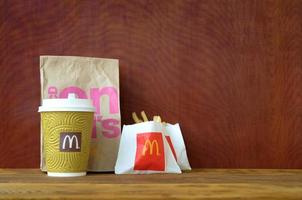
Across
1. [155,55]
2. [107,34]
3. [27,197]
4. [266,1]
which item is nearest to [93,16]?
[107,34]

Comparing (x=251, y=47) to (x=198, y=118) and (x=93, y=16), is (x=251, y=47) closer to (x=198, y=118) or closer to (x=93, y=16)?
(x=198, y=118)

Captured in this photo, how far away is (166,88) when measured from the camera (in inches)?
53.3

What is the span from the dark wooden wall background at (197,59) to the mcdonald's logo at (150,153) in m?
0.20

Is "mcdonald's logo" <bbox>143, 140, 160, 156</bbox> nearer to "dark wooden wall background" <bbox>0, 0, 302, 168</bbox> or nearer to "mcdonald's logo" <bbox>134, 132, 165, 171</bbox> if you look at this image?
"mcdonald's logo" <bbox>134, 132, 165, 171</bbox>

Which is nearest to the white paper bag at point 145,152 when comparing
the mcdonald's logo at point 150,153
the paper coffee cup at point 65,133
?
the mcdonald's logo at point 150,153

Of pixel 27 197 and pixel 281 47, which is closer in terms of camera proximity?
pixel 27 197

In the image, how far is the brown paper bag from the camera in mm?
1216

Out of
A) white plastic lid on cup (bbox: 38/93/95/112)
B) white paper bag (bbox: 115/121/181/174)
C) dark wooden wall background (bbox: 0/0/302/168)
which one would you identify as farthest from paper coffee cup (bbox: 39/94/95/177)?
dark wooden wall background (bbox: 0/0/302/168)

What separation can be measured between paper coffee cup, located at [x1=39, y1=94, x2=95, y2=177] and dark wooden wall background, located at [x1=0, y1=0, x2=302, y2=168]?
0.89 ft

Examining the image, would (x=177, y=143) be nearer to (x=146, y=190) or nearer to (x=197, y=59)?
(x=197, y=59)

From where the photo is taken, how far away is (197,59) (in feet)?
4.48

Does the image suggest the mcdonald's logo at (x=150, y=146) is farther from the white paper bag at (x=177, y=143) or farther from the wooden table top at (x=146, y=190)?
the wooden table top at (x=146, y=190)

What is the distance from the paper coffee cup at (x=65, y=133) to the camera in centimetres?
105

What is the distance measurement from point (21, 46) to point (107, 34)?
0.93ft
